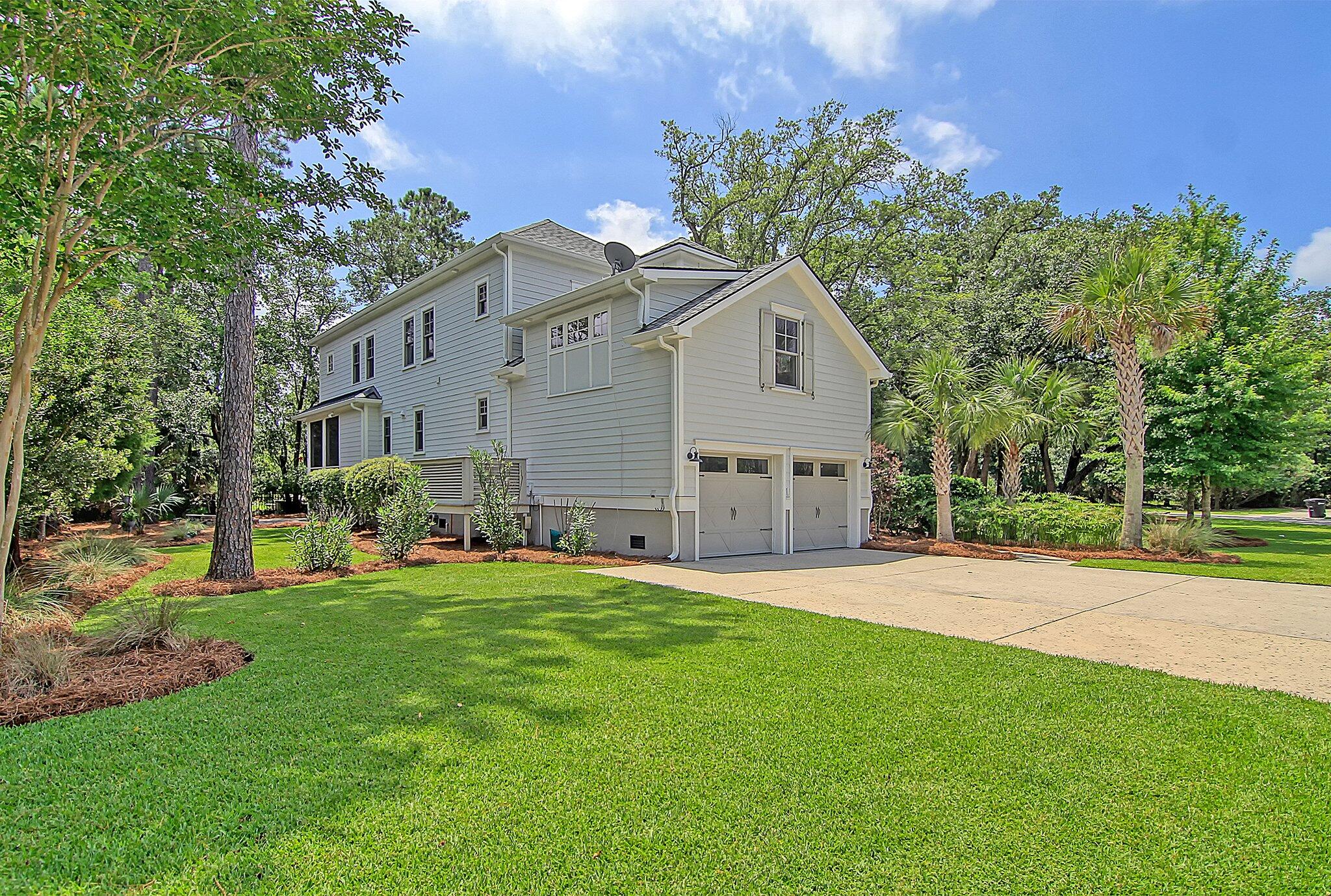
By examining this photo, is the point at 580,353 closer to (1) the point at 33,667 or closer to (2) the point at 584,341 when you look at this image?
(2) the point at 584,341

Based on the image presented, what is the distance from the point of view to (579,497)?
43.8 ft

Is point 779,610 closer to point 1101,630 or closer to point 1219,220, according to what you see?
point 1101,630

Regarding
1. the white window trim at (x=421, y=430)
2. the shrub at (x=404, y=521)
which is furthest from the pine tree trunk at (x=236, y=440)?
the white window trim at (x=421, y=430)

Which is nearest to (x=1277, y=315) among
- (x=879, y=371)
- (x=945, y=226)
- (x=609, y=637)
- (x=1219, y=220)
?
(x=1219, y=220)

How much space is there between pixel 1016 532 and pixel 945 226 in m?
17.1

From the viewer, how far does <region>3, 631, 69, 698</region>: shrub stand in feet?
13.8

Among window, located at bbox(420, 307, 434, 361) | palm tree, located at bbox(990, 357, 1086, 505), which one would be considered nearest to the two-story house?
window, located at bbox(420, 307, 434, 361)

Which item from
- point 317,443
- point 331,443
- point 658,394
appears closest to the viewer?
point 658,394

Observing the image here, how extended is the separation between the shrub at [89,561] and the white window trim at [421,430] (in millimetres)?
7907

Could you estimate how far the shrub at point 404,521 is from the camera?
37.2 ft

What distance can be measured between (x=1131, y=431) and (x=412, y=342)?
64.2ft

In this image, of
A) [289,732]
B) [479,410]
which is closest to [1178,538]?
[289,732]

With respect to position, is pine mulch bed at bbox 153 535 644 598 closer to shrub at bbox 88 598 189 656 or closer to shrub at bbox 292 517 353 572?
shrub at bbox 292 517 353 572

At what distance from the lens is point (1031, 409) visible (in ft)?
56.7
